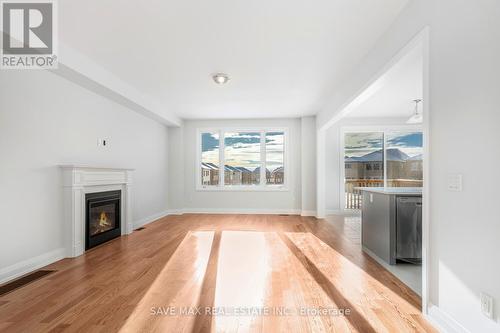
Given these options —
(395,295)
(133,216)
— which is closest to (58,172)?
(133,216)

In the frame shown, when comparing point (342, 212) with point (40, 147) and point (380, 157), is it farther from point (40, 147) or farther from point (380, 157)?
point (40, 147)

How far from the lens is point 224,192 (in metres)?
7.34

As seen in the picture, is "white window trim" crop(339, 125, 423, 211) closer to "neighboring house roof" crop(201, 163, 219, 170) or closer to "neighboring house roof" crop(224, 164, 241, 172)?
"neighboring house roof" crop(224, 164, 241, 172)

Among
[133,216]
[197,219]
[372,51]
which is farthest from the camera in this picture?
[197,219]

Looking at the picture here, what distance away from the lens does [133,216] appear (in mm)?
5367

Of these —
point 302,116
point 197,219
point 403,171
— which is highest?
point 302,116

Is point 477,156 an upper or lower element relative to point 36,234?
upper

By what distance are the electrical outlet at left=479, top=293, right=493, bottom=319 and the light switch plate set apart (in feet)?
2.02

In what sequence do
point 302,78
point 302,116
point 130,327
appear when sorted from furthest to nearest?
point 302,116, point 302,78, point 130,327

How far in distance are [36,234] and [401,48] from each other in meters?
4.39

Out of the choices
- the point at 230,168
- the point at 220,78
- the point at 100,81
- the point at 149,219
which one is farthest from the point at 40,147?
Result: the point at 230,168

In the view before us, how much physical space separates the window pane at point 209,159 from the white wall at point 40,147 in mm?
3012

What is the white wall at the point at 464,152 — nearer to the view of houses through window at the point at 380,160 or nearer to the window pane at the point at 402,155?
the view of houses through window at the point at 380,160

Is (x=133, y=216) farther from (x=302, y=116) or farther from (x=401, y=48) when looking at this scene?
(x=401, y=48)
